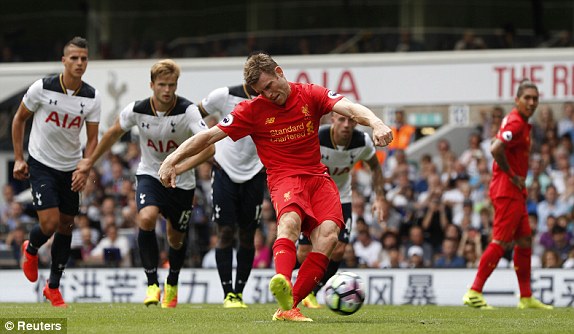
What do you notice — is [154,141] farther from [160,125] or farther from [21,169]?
[21,169]

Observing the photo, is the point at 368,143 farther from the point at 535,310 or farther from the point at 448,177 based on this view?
the point at 448,177

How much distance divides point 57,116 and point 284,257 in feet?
13.2

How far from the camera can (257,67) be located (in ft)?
29.3

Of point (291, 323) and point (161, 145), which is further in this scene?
point (161, 145)

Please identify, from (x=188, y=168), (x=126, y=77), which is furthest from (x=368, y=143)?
(x=126, y=77)

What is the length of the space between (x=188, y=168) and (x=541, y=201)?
9.17 metres

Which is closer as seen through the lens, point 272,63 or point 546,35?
point 272,63

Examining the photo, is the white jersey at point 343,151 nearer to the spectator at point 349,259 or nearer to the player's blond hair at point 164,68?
the player's blond hair at point 164,68

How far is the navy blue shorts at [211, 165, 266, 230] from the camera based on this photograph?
1225 centimetres

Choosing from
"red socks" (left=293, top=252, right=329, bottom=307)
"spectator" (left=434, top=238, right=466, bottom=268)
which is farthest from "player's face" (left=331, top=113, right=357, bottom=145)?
"spectator" (left=434, top=238, right=466, bottom=268)

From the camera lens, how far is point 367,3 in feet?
89.6

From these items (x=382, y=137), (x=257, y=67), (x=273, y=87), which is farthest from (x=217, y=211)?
(x=382, y=137)

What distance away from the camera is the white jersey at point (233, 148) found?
12156 mm

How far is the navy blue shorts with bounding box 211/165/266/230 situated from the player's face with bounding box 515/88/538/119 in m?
2.88
